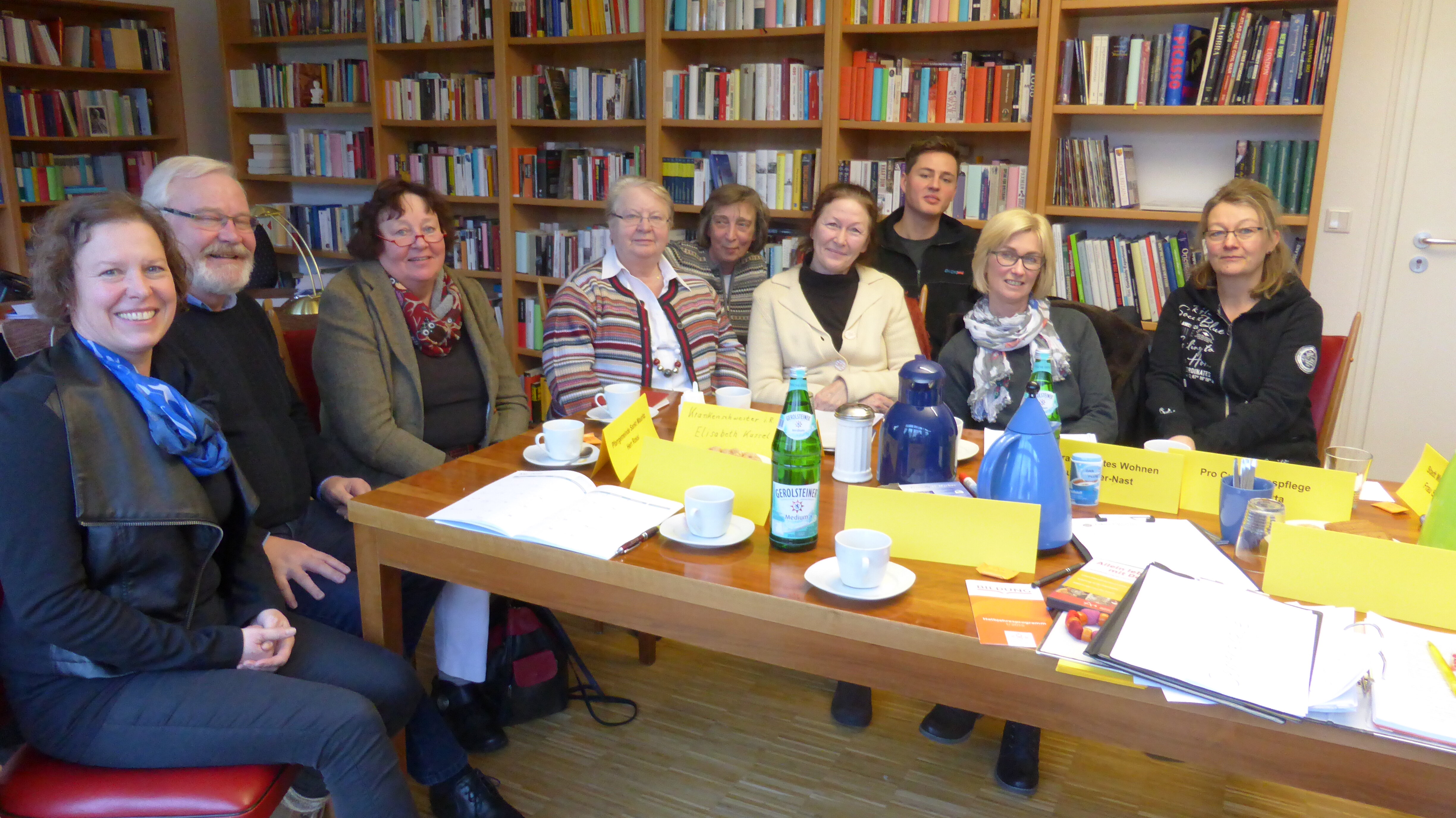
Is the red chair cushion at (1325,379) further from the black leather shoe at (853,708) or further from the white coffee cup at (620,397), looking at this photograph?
the white coffee cup at (620,397)

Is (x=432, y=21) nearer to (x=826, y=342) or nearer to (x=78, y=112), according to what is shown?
(x=78, y=112)

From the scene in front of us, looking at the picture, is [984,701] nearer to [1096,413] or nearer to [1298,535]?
[1298,535]

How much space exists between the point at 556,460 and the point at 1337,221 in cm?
310

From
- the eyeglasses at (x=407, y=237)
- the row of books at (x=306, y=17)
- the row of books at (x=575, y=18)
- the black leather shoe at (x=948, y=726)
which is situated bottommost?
the black leather shoe at (x=948, y=726)

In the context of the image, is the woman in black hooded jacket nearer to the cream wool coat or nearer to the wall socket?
the cream wool coat

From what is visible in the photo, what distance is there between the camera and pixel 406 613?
6.13 feet

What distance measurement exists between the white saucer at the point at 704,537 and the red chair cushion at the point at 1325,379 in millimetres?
1785

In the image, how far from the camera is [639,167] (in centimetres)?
418

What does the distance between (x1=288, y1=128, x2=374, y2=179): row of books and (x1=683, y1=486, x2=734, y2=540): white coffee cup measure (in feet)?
13.5

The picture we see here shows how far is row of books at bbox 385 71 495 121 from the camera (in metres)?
4.41

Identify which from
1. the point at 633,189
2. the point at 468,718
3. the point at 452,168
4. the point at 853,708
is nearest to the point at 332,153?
the point at 452,168

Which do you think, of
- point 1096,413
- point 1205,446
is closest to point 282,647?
point 1096,413

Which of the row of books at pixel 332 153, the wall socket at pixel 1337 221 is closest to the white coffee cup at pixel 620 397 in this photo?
the wall socket at pixel 1337 221

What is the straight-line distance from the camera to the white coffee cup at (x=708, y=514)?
1241 mm
